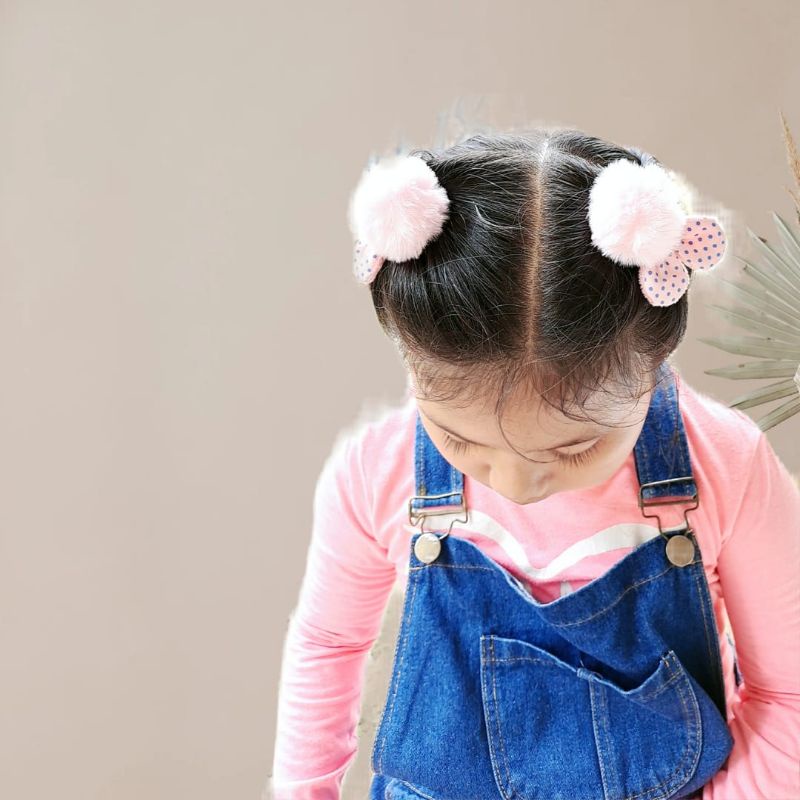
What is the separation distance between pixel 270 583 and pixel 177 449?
0.23m

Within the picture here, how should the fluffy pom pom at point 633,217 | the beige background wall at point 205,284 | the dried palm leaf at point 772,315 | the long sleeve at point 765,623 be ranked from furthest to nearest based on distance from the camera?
the beige background wall at point 205,284, the dried palm leaf at point 772,315, the long sleeve at point 765,623, the fluffy pom pom at point 633,217

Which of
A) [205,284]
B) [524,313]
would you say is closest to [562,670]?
[524,313]

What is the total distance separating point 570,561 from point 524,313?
26cm

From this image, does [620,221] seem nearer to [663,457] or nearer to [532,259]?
[532,259]

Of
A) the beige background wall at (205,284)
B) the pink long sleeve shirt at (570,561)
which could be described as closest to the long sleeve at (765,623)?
the pink long sleeve shirt at (570,561)

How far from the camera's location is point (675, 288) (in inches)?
24.8

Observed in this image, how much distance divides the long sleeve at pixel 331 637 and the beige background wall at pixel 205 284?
0.41 m

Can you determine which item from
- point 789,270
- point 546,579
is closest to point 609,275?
point 546,579

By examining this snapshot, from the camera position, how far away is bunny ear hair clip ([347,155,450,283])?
0.63 metres

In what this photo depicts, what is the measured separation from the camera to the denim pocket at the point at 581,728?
81 centimetres

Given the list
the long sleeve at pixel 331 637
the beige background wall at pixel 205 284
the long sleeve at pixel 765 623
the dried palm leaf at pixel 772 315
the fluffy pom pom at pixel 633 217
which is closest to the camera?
the fluffy pom pom at pixel 633 217

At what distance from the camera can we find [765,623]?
2.62 feet

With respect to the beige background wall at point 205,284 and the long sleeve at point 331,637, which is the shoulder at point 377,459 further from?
the beige background wall at point 205,284

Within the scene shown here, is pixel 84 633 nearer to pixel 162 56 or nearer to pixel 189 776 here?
pixel 189 776
